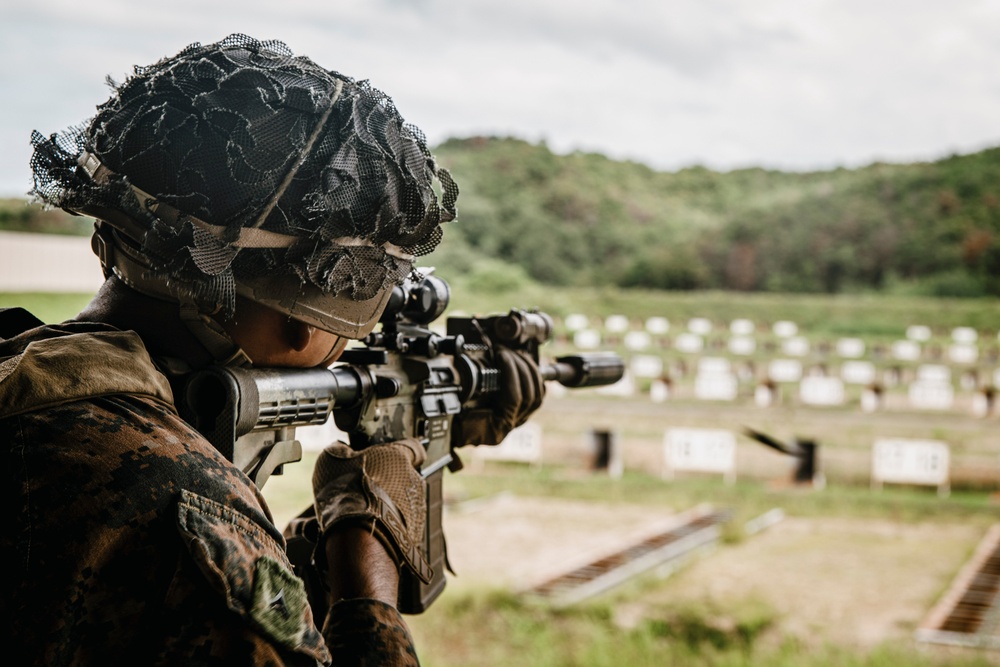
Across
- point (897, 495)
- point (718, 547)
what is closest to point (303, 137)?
point (718, 547)

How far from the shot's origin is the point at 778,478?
389 inches

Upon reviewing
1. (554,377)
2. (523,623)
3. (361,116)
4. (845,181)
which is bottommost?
(523,623)

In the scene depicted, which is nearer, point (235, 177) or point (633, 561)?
point (235, 177)

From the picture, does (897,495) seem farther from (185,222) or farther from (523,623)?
(185,222)

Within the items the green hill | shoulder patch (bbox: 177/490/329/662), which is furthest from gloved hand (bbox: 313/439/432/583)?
the green hill

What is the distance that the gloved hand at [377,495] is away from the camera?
4.05ft

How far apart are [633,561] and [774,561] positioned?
0.97 meters

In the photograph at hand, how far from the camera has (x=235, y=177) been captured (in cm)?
99

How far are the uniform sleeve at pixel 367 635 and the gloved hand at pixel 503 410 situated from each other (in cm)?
69

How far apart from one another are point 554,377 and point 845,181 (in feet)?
61.8

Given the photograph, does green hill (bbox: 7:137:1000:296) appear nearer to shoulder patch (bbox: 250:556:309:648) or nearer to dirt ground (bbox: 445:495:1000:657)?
dirt ground (bbox: 445:495:1000:657)

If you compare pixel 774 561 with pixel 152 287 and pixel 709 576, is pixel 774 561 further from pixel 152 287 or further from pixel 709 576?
pixel 152 287

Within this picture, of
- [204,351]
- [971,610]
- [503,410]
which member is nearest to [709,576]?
[971,610]

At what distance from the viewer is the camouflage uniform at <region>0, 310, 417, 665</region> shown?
78 cm
